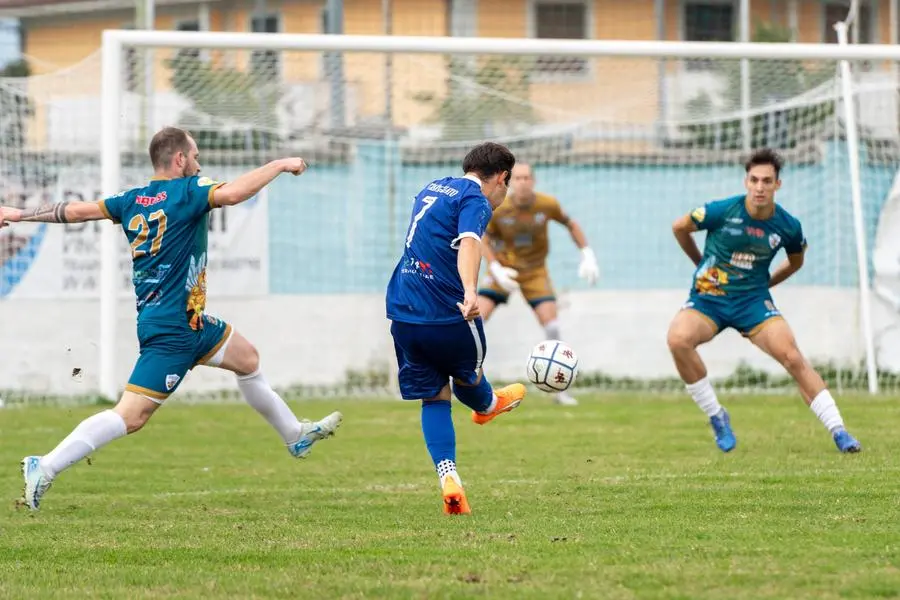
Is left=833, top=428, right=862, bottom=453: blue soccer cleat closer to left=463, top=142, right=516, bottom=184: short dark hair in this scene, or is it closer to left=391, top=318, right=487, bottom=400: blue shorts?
left=391, top=318, right=487, bottom=400: blue shorts

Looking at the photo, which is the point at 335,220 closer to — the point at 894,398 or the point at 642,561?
the point at 894,398

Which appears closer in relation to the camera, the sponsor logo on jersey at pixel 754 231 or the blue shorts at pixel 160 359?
the blue shorts at pixel 160 359

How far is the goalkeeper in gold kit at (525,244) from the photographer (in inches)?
592

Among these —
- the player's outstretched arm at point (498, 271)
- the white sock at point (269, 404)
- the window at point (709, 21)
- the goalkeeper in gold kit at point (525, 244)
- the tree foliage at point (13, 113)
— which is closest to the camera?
the white sock at point (269, 404)

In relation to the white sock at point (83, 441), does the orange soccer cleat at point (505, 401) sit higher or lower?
higher

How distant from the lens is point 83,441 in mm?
8273

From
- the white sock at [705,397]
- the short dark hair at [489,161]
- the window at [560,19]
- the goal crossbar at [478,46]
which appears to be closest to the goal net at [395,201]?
the goal crossbar at [478,46]

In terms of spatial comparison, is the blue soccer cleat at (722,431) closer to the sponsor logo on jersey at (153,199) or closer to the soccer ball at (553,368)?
the soccer ball at (553,368)

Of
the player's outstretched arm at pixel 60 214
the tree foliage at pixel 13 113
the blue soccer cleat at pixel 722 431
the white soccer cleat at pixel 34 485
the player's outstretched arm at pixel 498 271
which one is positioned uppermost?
the tree foliage at pixel 13 113

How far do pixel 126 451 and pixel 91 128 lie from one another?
6528mm

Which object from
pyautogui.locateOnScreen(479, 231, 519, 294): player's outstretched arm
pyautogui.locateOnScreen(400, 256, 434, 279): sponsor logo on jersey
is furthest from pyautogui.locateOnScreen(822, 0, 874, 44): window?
pyautogui.locateOnScreen(400, 256, 434, 279): sponsor logo on jersey

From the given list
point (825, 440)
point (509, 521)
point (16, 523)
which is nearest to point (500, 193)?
point (509, 521)

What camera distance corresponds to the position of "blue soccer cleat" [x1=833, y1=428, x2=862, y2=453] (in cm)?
1027

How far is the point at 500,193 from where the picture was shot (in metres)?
7.98
